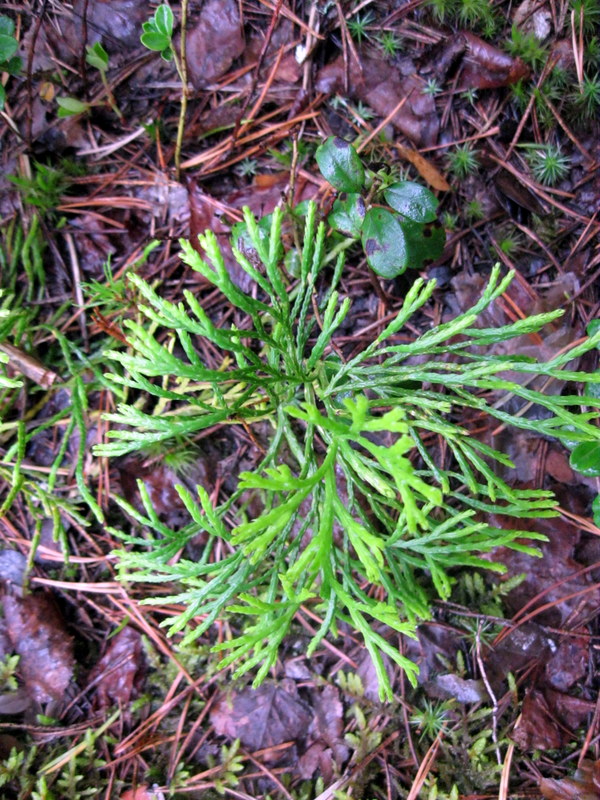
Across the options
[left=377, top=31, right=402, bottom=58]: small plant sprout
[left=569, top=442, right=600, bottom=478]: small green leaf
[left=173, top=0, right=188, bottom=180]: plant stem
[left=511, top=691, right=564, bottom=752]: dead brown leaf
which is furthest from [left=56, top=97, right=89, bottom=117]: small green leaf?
[left=511, top=691, right=564, bottom=752]: dead brown leaf

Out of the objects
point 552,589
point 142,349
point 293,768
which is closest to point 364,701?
point 293,768

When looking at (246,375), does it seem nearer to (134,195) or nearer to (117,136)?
(134,195)

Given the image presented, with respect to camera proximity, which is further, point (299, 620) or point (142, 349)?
point (299, 620)

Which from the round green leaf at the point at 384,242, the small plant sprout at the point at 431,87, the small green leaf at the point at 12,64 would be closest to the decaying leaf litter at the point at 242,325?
the small plant sprout at the point at 431,87

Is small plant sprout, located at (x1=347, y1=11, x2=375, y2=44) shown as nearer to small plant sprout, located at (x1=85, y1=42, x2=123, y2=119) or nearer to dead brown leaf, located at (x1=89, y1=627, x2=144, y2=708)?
small plant sprout, located at (x1=85, y1=42, x2=123, y2=119)

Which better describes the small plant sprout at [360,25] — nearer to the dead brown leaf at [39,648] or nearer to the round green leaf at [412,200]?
the round green leaf at [412,200]

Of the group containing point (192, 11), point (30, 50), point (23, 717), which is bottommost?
point (23, 717)

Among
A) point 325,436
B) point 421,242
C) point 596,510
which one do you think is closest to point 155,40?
point 421,242
